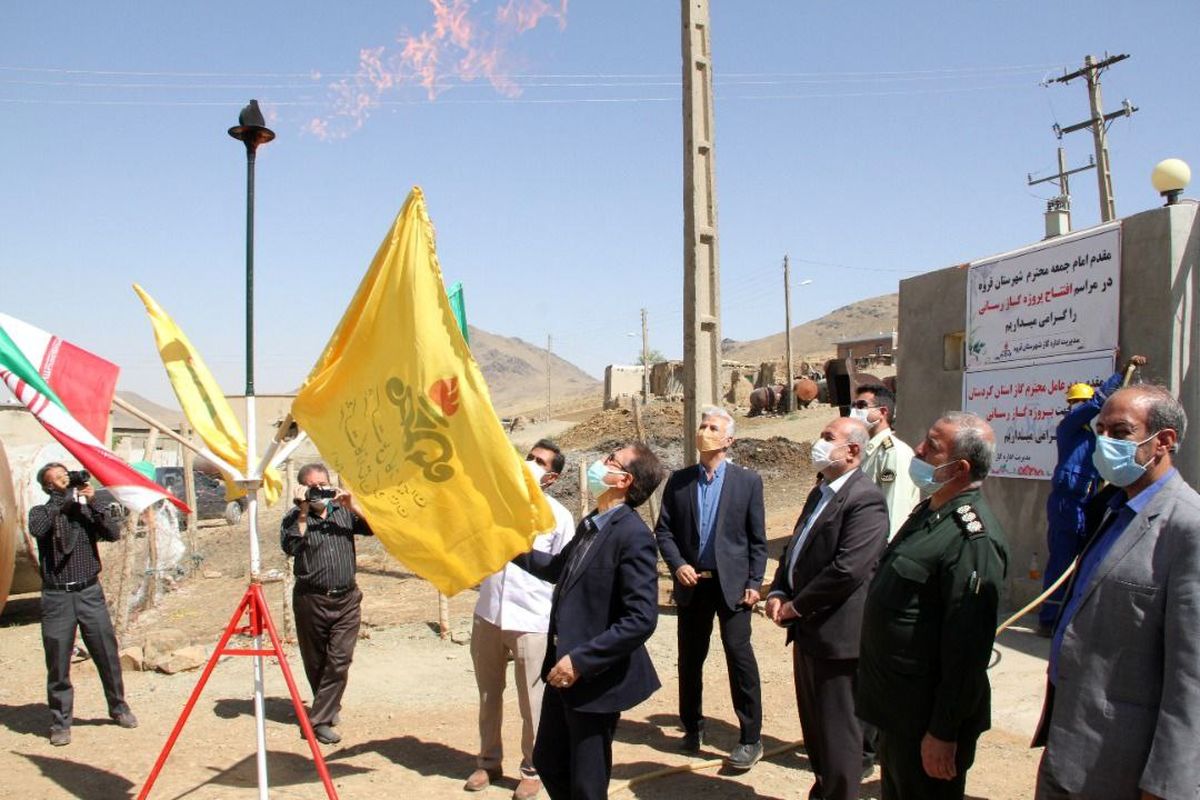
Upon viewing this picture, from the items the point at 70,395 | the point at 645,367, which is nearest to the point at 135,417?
the point at 70,395

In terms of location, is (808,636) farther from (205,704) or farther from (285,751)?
(205,704)

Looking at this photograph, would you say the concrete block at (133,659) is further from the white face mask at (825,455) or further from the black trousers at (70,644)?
the white face mask at (825,455)

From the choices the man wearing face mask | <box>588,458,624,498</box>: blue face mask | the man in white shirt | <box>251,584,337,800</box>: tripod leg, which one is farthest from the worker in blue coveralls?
<box>251,584,337,800</box>: tripod leg

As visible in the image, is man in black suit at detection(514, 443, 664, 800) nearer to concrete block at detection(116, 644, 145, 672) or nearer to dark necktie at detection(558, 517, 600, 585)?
dark necktie at detection(558, 517, 600, 585)

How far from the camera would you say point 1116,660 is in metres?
2.70

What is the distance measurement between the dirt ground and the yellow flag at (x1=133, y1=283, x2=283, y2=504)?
6.43 feet

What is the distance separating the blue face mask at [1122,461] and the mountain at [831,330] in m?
106

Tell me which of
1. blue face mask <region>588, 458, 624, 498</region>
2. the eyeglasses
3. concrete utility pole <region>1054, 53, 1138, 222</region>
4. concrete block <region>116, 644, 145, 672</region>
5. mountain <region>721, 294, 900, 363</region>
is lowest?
concrete block <region>116, 644, 145, 672</region>

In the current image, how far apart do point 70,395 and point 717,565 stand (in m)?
3.33

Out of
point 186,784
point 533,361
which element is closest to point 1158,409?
point 186,784

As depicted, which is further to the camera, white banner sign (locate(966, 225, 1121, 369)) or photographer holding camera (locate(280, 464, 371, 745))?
white banner sign (locate(966, 225, 1121, 369))

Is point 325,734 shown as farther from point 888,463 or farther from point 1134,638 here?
point 1134,638

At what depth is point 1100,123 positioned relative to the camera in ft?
78.4

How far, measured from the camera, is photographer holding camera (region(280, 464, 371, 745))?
6004 millimetres
